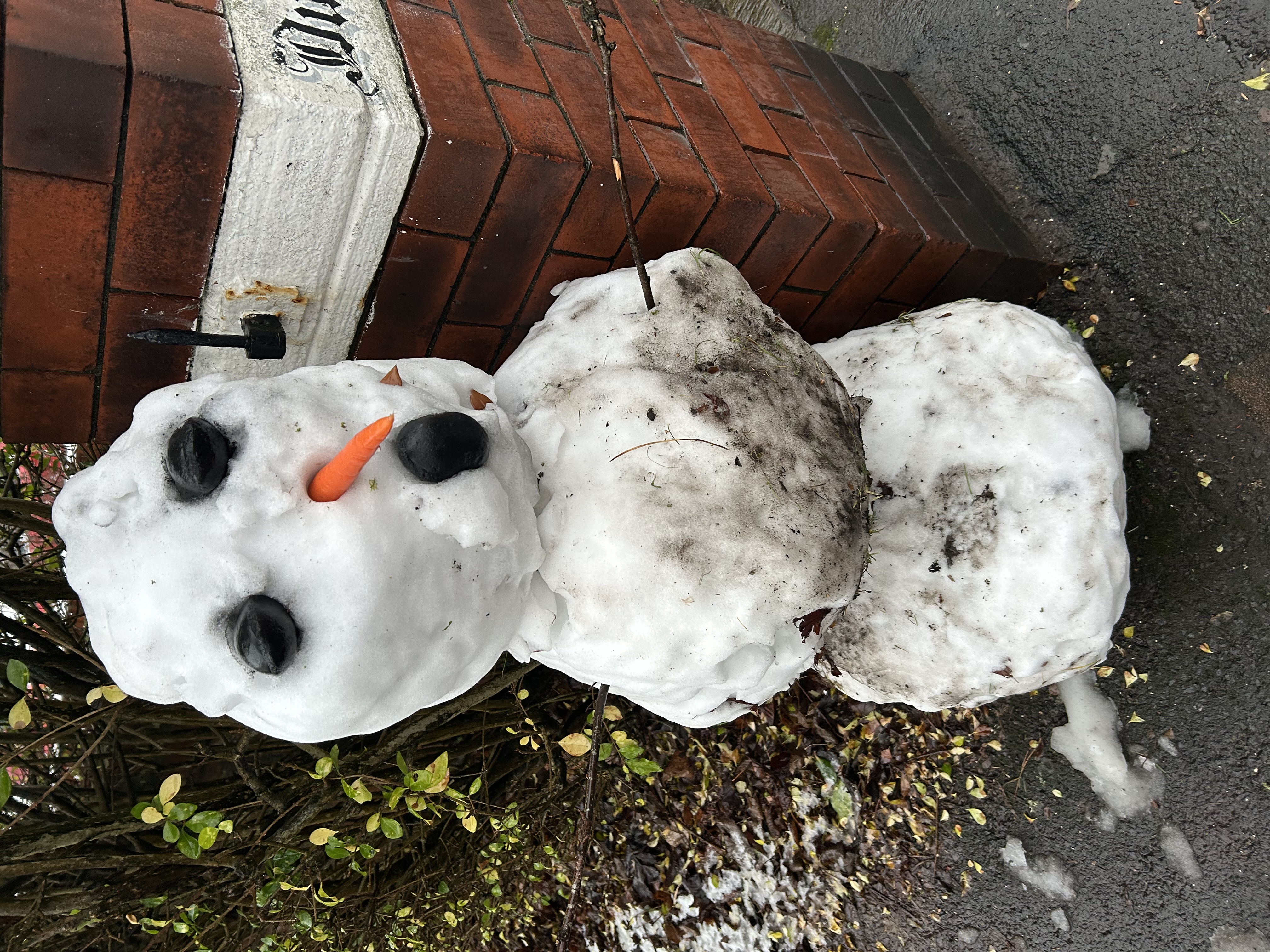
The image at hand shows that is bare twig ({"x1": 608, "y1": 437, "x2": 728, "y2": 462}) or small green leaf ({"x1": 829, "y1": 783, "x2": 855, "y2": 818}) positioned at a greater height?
bare twig ({"x1": 608, "y1": 437, "x2": 728, "y2": 462})

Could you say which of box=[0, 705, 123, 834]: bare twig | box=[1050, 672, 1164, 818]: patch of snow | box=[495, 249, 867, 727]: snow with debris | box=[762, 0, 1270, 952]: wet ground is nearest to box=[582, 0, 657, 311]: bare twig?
box=[495, 249, 867, 727]: snow with debris

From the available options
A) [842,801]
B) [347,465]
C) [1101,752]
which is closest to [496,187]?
[347,465]

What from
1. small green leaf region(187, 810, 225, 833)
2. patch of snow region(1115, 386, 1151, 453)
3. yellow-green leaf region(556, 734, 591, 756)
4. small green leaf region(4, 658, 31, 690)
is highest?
patch of snow region(1115, 386, 1151, 453)

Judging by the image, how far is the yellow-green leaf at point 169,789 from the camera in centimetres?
193

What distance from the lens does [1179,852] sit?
2168mm

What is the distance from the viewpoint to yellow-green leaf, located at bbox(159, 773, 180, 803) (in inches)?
76.0

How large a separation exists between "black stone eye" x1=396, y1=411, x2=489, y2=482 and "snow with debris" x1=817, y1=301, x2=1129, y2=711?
2.89ft

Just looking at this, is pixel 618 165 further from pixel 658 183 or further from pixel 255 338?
pixel 255 338

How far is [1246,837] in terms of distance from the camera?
6.72 feet

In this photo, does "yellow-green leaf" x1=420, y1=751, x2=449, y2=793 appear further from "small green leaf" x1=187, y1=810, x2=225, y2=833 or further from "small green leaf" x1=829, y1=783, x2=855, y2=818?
"small green leaf" x1=829, y1=783, x2=855, y2=818

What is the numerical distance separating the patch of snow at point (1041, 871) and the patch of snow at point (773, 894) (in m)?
0.55

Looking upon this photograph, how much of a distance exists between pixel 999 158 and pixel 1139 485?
107 centimetres

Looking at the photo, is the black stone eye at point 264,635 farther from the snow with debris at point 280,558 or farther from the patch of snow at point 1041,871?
the patch of snow at point 1041,871

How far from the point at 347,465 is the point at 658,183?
1.00 m
